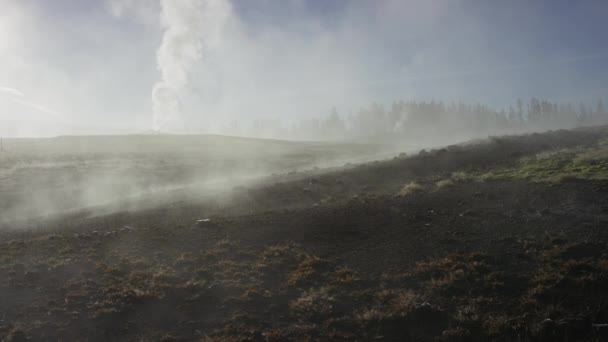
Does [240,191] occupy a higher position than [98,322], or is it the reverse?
[240,191]

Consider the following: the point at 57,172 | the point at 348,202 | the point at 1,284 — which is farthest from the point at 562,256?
the point at 57,172

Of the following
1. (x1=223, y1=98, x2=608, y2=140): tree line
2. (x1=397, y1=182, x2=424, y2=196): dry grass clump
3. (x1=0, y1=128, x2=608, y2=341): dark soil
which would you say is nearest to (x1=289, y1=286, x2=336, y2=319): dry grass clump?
(x1=0, y1=128, x2=608, y2=341): dark soil

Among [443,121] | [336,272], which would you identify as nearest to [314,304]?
[336,272]

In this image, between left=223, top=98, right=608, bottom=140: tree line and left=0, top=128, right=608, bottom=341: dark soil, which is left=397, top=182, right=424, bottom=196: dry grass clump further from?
left=223, top=98, right=608, bottom=140: tree line

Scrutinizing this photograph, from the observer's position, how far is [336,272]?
48.4ft

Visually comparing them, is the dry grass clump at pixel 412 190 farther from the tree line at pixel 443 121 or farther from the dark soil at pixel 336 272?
the tree line at pixel 443 121

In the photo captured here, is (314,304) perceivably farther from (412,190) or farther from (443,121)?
(443,121)

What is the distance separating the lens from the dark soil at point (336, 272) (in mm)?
10680

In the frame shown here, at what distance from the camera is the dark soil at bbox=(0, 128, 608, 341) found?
10680mm

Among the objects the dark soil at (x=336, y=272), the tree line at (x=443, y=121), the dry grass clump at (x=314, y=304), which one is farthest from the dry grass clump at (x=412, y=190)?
the tree line at (x=443, y=121)

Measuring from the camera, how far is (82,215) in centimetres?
2958

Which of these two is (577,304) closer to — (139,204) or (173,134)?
(139,204)

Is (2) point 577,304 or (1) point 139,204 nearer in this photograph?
(2) point 577,304

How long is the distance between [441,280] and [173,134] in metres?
106
